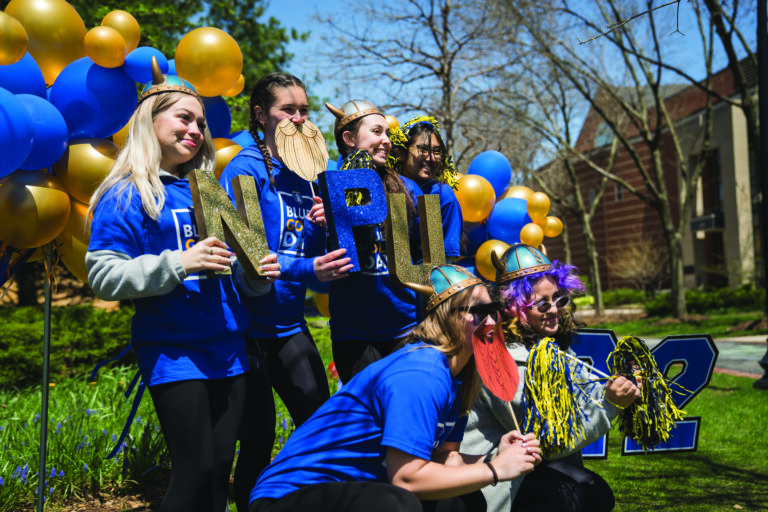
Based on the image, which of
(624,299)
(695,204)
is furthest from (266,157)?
(695,204)

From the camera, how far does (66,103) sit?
3.23 metres

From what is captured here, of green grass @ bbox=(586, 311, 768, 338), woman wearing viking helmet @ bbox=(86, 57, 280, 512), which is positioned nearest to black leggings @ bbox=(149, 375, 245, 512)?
woman wearing viking helmet @ bbox=(86, 57, 280, 512)

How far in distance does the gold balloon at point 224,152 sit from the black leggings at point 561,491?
2.16 metres

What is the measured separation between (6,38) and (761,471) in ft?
17.3

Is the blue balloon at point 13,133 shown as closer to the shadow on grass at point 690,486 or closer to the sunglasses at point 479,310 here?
the sunglasses at point 479,310

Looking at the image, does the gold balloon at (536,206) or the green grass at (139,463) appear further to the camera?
the gold balloon at (536,206)

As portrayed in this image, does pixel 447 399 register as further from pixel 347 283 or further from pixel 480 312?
pixel 347 283

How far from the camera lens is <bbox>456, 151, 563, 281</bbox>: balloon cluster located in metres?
4.18

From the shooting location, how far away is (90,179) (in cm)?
318

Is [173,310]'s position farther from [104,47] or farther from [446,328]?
[104,47]

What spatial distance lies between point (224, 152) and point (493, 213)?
1.88 metres

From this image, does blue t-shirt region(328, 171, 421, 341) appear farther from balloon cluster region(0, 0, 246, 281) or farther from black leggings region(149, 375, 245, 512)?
balloon cluster region(0, 0, 246, 281)

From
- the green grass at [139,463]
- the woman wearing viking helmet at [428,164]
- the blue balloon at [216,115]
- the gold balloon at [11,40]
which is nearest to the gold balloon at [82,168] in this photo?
the gold balloon at [11,40]

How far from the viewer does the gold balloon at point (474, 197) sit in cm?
414
